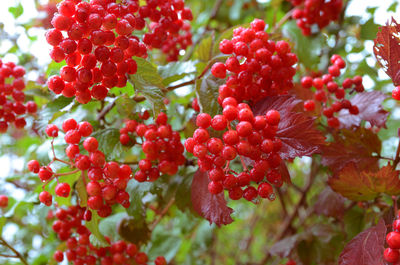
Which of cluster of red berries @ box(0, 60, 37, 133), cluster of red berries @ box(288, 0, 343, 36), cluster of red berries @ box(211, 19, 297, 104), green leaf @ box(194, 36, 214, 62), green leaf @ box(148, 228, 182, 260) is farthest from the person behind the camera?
green leaf @ box(148, 228, 182, 260)

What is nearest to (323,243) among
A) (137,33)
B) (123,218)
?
(123,218)

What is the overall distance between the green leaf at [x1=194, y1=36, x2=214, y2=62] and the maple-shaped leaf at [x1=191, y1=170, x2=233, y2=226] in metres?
0.43

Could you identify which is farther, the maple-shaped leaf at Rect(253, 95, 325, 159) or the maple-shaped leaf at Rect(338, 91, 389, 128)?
the maple-shaped leaf at Rect(338, 91, 389, 128)

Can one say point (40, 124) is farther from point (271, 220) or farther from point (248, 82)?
point (271, 220)

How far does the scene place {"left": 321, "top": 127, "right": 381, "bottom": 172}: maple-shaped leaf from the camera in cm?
90

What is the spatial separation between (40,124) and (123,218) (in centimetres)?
40

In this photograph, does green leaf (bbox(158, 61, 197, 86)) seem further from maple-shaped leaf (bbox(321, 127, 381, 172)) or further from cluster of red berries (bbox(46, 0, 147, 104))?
maple-shaped leaf (bbox(321, 127, 381, 172))

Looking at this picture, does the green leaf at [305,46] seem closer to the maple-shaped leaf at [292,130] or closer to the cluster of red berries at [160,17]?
the cluster of red berries at [160,17]

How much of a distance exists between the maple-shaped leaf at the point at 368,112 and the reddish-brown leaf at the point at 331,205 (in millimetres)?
243

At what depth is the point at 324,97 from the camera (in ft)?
3.19

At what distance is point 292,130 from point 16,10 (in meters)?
1.18

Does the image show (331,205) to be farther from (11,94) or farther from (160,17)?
(11,94)

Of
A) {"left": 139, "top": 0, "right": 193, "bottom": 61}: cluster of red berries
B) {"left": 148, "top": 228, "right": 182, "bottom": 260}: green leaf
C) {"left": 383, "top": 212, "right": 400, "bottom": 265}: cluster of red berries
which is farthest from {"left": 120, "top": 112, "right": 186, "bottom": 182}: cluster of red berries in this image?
{"left": 148, "top": 228, "right": 182, "bottom": 260}: green leaf

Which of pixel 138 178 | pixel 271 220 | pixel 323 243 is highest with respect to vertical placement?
pixel 138 178
